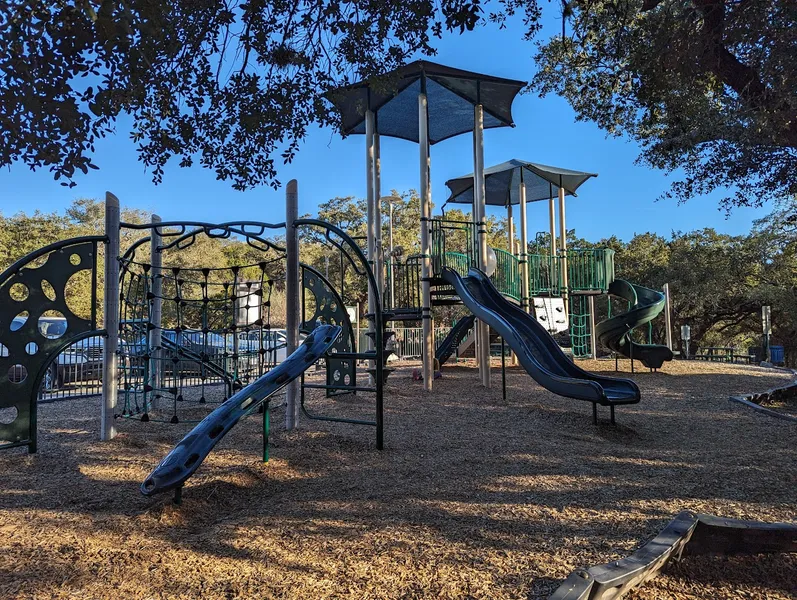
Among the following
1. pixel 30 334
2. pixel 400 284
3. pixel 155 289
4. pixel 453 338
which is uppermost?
pixel 400 284

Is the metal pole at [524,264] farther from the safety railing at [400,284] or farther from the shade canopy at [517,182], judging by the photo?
the safety railing at [400,284]

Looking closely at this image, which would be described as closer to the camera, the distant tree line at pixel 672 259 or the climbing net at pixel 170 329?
the climbing net at pixel 170 329

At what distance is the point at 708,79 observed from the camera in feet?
22.8

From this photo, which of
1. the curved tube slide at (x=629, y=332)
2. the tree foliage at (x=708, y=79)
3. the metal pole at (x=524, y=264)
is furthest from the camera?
the curved tube slide at (x=629, y=332)

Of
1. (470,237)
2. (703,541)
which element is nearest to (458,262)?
(470,237)

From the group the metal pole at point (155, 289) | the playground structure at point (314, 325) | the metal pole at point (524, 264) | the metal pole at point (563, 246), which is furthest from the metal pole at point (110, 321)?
the metal pole at point (563, 246)

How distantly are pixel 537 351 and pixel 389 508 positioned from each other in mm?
5866

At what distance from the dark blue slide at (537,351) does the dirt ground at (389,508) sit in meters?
0.48

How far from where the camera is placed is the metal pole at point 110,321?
6125 millimetres

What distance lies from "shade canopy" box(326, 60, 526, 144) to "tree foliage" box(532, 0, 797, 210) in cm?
220

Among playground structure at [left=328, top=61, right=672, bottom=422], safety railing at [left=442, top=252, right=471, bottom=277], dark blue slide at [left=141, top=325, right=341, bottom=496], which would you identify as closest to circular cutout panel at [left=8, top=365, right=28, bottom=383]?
dark blue slide at [left=141, top=325, right=341, bottom=496]

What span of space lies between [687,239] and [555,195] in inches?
632

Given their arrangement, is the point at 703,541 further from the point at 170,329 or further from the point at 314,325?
the point at 170,329

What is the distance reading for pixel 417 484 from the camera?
4.25 m
